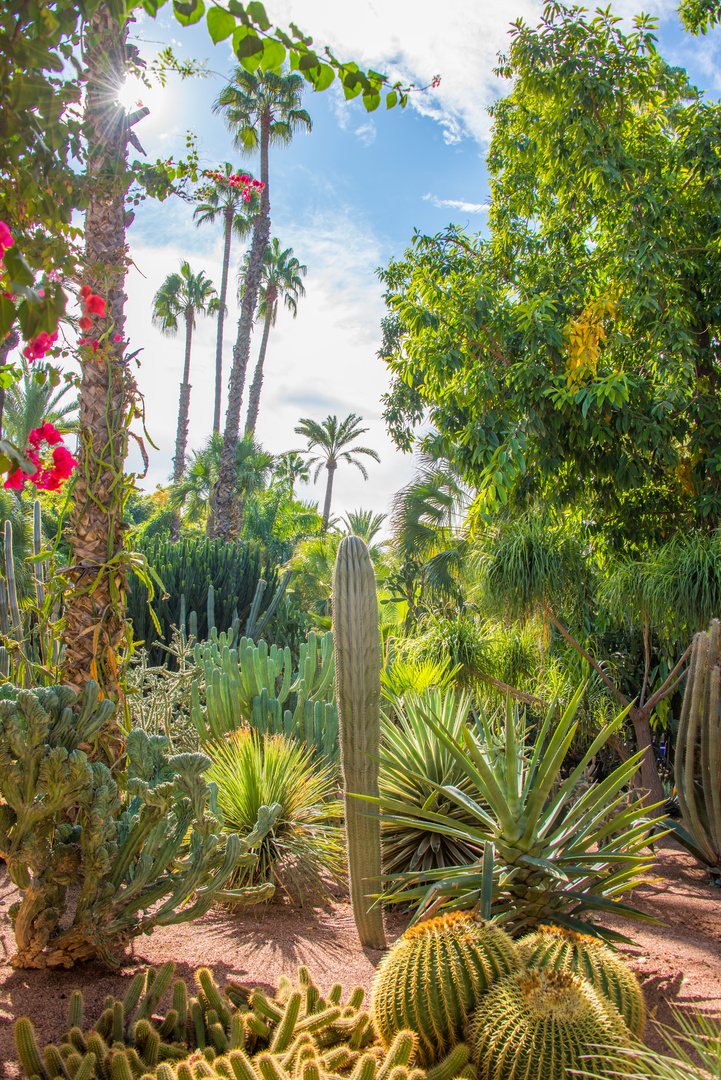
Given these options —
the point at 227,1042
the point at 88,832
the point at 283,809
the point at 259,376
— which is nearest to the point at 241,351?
the point at 259,376

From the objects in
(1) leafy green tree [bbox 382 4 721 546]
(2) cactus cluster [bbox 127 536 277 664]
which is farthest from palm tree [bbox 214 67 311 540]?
(1) leafy green tree [bbox 382 4 721 546]

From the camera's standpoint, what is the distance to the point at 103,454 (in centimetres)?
329

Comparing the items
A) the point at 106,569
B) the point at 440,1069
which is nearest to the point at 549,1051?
the point at 440,1069

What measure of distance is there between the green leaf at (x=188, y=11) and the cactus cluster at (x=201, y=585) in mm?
9125

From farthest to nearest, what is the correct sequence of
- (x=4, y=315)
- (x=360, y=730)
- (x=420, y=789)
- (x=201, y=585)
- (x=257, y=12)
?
(x=201, y=585)
(x=420, y=789)
(x=360, y=730)
(x=257, y=12)
(x=4, y=315)

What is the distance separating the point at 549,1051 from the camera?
208cm

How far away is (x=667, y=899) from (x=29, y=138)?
5.57 m

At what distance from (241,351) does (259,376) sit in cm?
821

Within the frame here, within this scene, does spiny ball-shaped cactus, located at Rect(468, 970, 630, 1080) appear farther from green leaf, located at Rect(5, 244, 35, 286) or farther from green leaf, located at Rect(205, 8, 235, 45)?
green leaf, located at Rect(205, 8, 235, 45)

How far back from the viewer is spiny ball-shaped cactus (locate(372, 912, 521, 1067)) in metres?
2.36

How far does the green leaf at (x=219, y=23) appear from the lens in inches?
51.7

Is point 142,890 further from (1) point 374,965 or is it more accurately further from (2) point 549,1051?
(2) point 549,1051

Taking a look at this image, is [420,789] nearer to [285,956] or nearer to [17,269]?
[285,956]

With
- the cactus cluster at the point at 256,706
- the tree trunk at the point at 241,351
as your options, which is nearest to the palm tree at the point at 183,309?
the tree trunk at the point at 241,351
